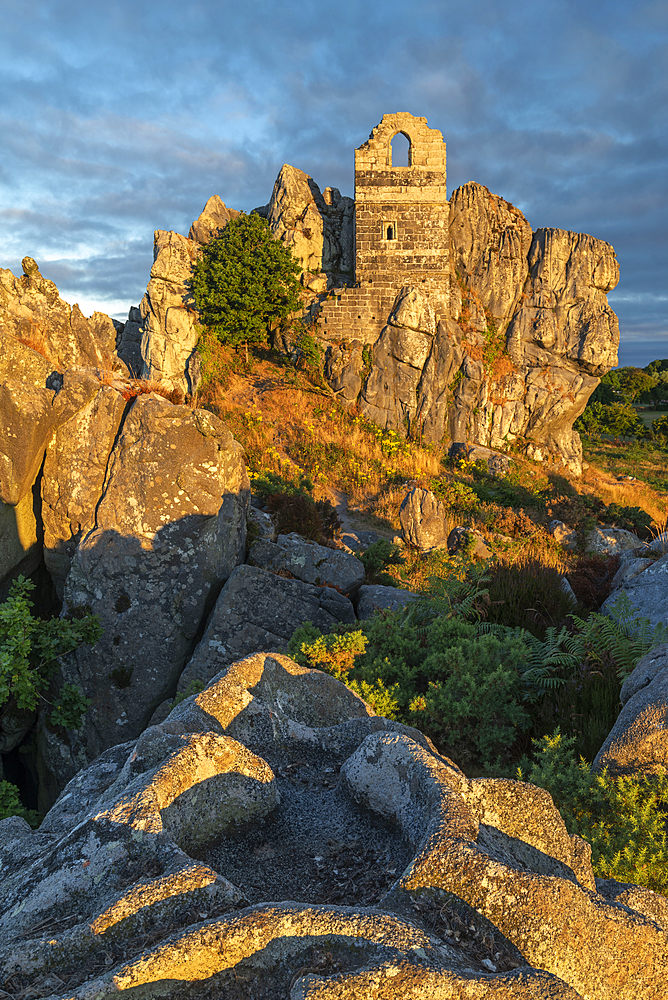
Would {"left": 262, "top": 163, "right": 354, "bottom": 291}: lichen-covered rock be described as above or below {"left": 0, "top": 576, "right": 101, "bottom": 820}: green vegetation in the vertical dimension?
above

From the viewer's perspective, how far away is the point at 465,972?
1860 millimetres

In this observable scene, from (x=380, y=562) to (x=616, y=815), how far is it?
8.97 meters

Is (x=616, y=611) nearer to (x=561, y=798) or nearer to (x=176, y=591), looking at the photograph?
(x=561, y=798)

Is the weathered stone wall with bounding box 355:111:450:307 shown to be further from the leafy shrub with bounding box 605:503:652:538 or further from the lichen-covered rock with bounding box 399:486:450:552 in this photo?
the lichen-covered rock with bounding box 399:486:450:552

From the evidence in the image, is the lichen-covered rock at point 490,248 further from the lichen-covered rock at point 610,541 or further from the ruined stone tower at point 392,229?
the lichen-covered rock at point 610,541

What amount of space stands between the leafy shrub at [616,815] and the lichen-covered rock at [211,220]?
1113 inches

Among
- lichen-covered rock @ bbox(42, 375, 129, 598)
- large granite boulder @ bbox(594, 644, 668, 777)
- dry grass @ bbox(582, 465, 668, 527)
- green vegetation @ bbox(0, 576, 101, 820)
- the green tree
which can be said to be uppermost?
the green tree

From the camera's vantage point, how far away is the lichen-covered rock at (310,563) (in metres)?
10.4

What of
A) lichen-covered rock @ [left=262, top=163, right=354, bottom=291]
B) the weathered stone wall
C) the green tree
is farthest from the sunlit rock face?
lichen-covered rock @ [left=262, top=163, right=354, bottom=291]

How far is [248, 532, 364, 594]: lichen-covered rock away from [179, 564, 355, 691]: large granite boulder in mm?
1442

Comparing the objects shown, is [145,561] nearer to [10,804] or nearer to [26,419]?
[26,419]

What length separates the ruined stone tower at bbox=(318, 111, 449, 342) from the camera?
2572 cm

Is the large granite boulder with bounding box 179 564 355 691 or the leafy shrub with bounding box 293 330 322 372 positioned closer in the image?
the large granite boulder with bounding box 179 564 355 691

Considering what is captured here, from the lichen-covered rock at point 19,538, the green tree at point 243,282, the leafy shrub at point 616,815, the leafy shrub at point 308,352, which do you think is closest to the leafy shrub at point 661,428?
the leafy shrub at point 308,352
